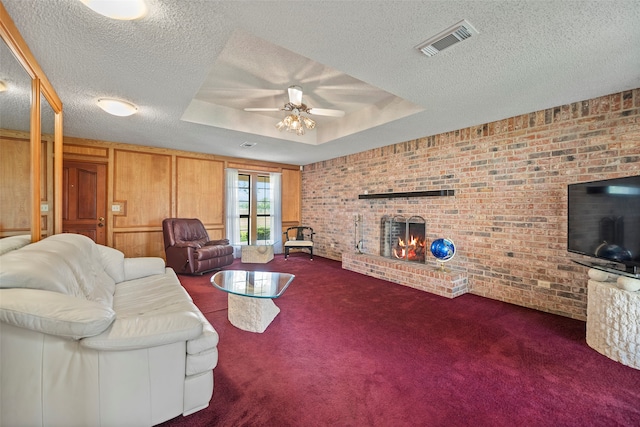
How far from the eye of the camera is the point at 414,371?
1.95m

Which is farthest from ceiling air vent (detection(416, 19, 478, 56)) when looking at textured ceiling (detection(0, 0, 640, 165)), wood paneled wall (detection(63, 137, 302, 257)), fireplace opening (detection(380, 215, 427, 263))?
wood paneled wall (detection(63, 137, 302, 257))

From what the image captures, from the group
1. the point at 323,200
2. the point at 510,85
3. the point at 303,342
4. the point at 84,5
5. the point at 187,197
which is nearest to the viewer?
the point at 84,5

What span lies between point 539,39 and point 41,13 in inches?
127

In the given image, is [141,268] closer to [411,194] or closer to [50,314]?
[50,314]

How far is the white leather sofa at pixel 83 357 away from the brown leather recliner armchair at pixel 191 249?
2.93 meters

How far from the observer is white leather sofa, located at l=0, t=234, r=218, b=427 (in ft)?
3.82

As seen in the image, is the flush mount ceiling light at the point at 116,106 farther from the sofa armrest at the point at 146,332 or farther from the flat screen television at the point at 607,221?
the flat screen television at the point at 607,221

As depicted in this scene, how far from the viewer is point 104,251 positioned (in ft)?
9.17

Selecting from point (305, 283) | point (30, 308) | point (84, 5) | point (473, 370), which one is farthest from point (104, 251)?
point (473, 370)

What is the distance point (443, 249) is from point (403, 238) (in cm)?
106

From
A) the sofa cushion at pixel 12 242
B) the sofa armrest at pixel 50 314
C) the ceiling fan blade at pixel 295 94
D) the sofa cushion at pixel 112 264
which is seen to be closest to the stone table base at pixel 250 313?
the sofa cushion at pixel 112 264

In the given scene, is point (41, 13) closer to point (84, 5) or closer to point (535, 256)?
point (84, 5)

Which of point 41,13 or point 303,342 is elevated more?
point 41,13

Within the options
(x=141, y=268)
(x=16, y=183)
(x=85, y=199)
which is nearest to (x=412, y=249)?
(x=141, y=268)
